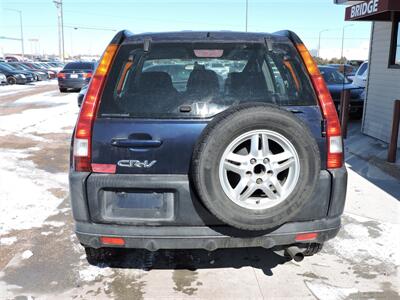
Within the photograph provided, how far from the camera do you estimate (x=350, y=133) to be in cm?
1012

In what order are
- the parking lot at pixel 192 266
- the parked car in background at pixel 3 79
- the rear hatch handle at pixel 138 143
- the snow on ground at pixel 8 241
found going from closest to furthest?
the rear hatch handle at pixel 138 143 → the parking lot at pixel 192 266 → the snow on ground at pixel 8 241 → the parked car in background at pixel 3 79

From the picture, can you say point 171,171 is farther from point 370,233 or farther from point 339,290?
point 370,233

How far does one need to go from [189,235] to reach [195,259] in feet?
3.46

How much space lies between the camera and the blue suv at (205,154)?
259 cm

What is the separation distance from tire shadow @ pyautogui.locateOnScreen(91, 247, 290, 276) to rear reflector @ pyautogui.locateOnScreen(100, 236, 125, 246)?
0.85 metres

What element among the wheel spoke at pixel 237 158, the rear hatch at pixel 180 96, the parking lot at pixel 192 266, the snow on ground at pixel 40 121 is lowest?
the snow on ground at pixel 40 121

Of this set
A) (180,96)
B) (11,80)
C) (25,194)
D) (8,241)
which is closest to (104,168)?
(180,96)

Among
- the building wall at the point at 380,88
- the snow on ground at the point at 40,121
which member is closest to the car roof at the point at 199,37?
the building wall at the point at 380,88

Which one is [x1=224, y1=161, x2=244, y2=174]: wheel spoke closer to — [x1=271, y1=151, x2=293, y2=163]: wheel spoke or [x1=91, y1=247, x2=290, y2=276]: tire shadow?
[x1=271, y1=151, x2=293, y2=163]: wheel spoke

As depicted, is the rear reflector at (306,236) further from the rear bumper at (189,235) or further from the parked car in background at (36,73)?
the parked car in background at (36,73)

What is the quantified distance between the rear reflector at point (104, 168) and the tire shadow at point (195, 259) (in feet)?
3.87

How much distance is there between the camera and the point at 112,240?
2.81 m

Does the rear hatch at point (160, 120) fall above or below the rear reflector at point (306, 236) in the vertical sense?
above

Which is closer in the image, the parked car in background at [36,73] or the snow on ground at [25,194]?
the snow on ground at [25,194]
